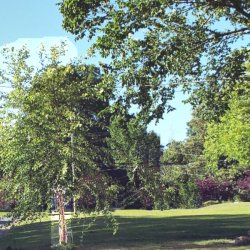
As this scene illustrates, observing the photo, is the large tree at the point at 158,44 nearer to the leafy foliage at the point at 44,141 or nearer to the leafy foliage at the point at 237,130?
the leafy foliage at the point at 44,141

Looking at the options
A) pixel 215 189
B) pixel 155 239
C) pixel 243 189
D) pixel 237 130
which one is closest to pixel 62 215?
pixel 155 239

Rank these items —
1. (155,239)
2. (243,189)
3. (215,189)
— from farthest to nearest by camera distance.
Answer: (215,189) → (243,189) → (155,239)

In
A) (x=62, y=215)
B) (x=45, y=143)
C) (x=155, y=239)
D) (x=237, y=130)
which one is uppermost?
(x=237, y=130)

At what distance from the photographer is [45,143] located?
1439cm

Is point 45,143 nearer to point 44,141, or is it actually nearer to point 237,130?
point 44,141

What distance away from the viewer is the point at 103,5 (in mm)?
12008

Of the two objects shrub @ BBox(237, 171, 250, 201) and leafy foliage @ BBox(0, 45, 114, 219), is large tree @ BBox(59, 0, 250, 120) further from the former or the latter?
shrub @ BBox(237, 171, 250, 201)

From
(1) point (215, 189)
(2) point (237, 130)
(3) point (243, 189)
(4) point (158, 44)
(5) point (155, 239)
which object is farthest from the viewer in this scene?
(1) point (215, 189)

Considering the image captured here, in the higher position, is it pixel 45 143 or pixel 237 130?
pixel 237 130

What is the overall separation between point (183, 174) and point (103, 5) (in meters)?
58.5

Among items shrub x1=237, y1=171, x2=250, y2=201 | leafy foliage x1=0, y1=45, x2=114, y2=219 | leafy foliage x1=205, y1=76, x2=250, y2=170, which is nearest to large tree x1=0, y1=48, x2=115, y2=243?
leafy foliage x1=0, y1=45, x2=114, y2=219

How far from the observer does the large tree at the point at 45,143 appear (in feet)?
47.1

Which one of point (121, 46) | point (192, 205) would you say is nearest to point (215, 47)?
point (121, 46)

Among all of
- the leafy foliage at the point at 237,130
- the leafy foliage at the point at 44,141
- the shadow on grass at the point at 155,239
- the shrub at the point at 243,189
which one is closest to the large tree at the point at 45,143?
the leafy foliage at the point at 44,141
